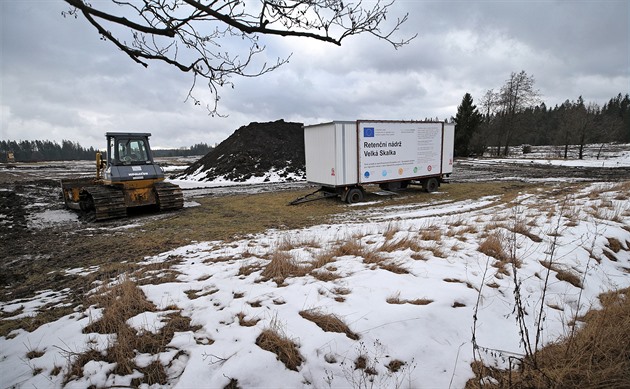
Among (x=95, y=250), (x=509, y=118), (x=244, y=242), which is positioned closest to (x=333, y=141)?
(x=244, y=242)

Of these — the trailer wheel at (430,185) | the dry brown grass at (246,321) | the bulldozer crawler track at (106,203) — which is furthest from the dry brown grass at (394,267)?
the trailer wheel at (430,185)

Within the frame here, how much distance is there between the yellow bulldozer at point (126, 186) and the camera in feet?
36.5

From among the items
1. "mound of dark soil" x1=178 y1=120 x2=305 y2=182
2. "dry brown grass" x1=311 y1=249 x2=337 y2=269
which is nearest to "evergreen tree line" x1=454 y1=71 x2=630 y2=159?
"mound of dark soil" x1=178 y1=120 x2=305 y2=182

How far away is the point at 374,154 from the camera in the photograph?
1339 centimetres

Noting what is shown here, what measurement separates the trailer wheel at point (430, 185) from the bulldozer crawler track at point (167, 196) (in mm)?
11920

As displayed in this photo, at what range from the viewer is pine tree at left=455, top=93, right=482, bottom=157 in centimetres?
4231

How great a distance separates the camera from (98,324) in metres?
3.17

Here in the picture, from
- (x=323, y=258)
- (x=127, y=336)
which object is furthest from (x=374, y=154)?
(x=127, y=336)

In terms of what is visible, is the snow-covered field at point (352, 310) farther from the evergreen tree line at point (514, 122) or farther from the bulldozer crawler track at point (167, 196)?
the evergreen tree line at point (514, 122)

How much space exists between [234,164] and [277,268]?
2451 cm

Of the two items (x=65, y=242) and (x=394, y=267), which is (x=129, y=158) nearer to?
(x=65, y=242)

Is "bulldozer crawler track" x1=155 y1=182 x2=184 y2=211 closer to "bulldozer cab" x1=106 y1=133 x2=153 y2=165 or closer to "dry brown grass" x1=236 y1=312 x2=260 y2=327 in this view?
"bulldozer cab" x1=106 y1=133 x2=153 y2=165

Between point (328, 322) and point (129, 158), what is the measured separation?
11.7m

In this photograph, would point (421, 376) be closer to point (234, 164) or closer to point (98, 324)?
point (98, 324)
